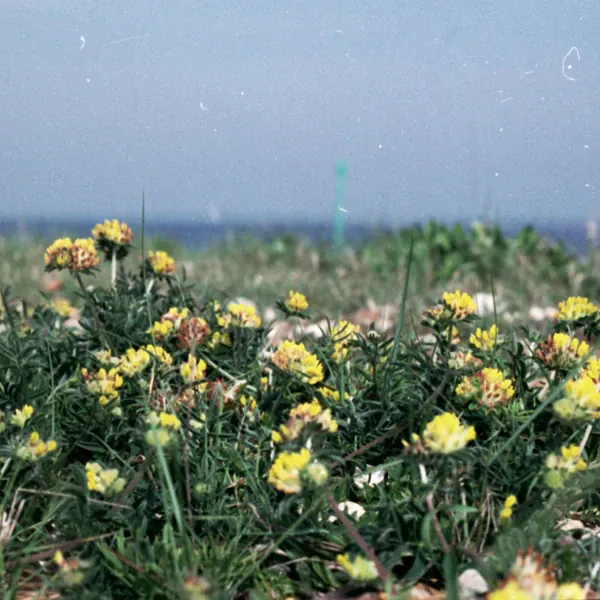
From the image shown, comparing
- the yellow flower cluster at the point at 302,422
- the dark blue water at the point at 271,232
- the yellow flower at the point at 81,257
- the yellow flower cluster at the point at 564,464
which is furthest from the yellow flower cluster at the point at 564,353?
the dark blue water at the point at 271,232

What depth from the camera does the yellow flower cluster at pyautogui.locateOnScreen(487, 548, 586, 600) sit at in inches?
42.3

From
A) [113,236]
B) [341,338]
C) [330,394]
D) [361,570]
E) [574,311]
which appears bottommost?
[361,570]

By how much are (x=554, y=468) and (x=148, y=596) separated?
2.36 feet

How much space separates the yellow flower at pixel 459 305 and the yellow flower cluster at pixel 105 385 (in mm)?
783

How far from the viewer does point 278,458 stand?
1362 mm

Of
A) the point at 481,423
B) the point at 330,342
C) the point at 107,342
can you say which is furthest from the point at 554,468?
the point at 107,342

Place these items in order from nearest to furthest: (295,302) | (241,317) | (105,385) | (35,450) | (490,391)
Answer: (35,450), (490,391), (105,385), (241,317), (295,302)

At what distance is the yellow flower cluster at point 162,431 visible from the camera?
1394mm

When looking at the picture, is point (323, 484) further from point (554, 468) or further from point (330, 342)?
point (330, 342)

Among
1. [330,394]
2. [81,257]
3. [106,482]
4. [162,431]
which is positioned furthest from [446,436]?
[81,257]

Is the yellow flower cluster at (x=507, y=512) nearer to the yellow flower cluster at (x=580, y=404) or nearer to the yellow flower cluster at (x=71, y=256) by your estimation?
the yellow flower cluster at (x=580, y=404)

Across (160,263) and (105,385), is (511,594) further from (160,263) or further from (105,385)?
(160,263)

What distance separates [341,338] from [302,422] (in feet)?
2.37

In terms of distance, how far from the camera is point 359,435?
188cm
